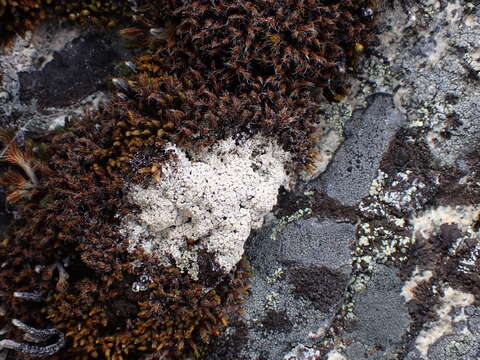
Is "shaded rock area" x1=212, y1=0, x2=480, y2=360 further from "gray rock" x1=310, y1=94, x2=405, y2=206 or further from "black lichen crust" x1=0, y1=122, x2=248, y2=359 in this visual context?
"black lichen crust" x1=0, y1=122, x2=248, y2=359

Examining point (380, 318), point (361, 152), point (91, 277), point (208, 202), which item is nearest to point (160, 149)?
point (208, 202)

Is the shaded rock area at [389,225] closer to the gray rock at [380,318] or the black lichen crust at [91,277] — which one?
the gray rock at [380,318]

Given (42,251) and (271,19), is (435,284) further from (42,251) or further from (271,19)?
(42,251)

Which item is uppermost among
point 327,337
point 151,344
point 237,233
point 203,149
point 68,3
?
point 68,3

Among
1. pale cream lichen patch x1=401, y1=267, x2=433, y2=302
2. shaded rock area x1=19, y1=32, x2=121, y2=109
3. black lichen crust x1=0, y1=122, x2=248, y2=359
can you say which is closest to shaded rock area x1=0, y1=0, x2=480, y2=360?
pale cream lichen patch x1=401, y1=267, x2=433, y2=302

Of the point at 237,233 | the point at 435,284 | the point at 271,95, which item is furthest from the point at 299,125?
the point at 435,284

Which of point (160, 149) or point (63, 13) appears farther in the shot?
point (63, 13)

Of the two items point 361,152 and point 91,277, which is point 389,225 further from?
point 91,277

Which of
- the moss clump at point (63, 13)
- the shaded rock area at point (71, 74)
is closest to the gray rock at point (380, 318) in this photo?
the shaded rock area at point (71, 74)

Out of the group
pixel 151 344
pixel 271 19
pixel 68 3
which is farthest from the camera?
pixel 68 3
